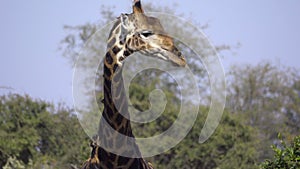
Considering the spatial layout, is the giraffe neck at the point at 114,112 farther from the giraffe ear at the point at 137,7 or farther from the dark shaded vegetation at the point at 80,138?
the dark shaded vegetation at the point at 80,138

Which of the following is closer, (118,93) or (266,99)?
(118,93)

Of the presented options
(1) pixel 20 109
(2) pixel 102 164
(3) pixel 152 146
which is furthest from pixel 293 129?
(2) pixel 102 164

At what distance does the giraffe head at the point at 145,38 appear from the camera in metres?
6.99

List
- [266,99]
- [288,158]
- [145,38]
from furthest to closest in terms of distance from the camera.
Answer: [266,99] → [288,158] → [145,38]

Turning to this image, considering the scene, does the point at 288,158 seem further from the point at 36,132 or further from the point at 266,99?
the point at 266,99

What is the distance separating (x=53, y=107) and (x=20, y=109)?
1820 mm

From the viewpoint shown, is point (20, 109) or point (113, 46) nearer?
point (113, 46)

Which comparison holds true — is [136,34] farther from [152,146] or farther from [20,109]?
[20,109]

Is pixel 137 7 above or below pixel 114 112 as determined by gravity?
above

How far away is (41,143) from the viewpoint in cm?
2408

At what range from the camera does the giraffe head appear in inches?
275

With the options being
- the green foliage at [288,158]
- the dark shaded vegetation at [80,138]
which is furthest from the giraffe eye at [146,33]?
the dark shaded vegetation at [80,138]

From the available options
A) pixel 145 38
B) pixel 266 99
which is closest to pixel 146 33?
pixel 145 38

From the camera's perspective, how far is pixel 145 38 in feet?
23.9
